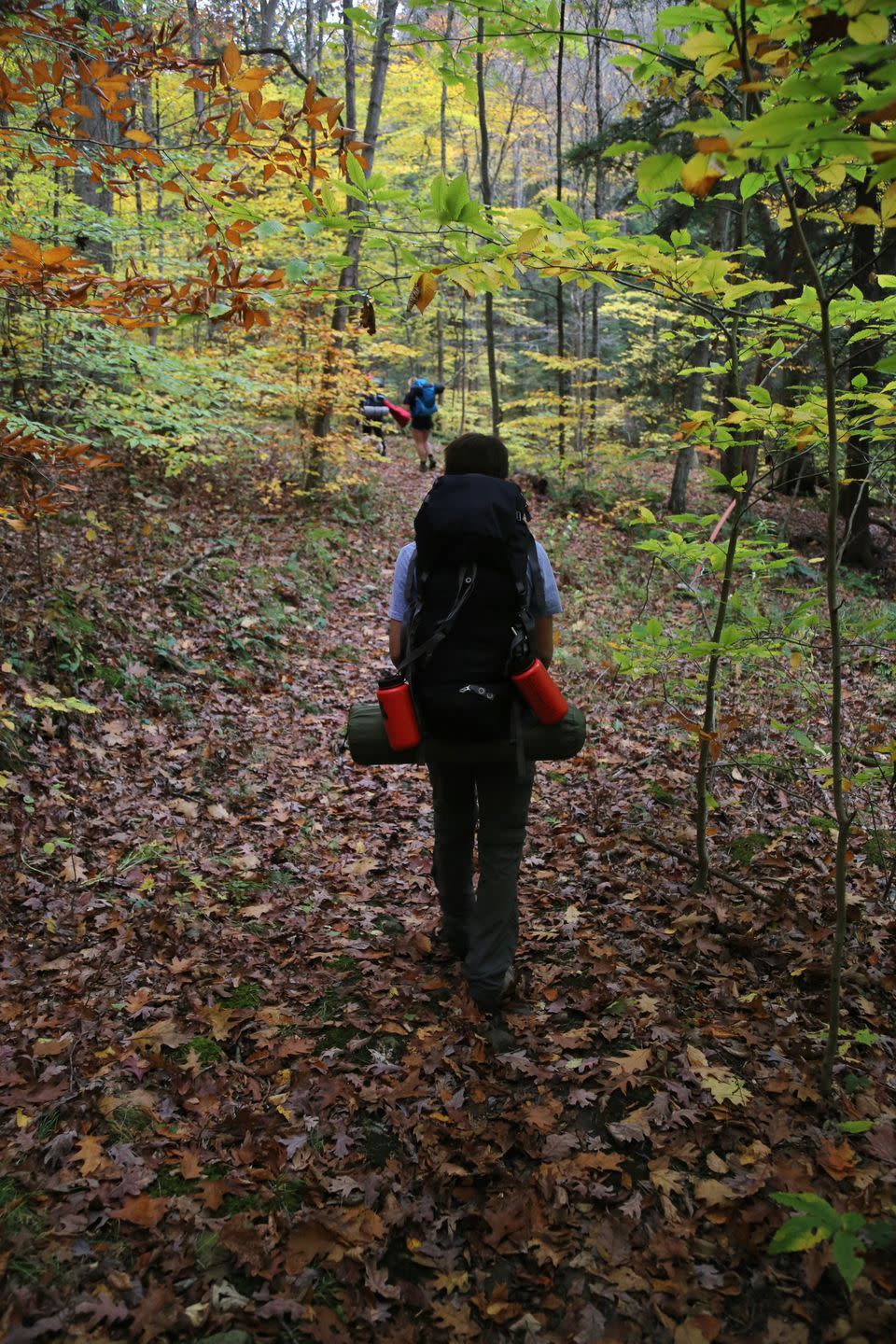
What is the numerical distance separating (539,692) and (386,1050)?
1.76 meters

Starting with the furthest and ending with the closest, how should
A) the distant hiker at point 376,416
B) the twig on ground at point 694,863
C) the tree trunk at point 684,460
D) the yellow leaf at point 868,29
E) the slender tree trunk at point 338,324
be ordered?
the distant hiker at point 376,416
the tree trunk at point 684,460
the slender tree trunk at point 338,324
the twig on ground at point 694,863
the yellow leaf at point 868,29

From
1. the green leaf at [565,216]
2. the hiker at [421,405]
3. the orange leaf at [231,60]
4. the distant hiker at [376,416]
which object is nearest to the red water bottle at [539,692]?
the green leaf at [565,216]

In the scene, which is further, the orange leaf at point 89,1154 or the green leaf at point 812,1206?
the orange leaf at point 89,1154

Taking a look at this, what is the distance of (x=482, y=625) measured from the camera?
309cm

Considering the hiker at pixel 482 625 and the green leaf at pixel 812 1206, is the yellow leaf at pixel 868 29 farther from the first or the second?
the green leaf at pixel 812 1206

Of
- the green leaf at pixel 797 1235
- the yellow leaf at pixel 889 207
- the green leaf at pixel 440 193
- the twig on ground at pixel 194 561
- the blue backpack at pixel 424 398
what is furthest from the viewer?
the blue backpack at pixel 424 398

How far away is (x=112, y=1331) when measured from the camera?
2.15 meters

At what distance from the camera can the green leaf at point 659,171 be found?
184 centimetres

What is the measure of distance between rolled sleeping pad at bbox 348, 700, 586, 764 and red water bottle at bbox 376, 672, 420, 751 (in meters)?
0.10

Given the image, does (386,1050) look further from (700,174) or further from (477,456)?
(700,174)

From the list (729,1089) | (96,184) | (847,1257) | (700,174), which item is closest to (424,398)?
(96,184)

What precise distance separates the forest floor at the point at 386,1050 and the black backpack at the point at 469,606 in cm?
152

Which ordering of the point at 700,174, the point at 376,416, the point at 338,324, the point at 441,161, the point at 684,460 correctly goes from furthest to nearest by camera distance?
the point at 441,161
the point at 376,416
the point at 684,460
the point at 338,324
the point at 700,174

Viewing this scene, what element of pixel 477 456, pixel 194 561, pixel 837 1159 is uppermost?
pixel 477 456
